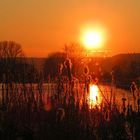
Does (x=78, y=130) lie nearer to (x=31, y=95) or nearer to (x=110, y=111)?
(x=110, y=111)

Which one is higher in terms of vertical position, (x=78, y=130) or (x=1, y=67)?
(x=1, y=67)

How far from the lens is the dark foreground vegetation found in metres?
6.78

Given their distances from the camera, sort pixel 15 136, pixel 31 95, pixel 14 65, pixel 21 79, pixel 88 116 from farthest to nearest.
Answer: pixel 14 65 → pixel 21 79 → pixel 31 95 → pixel 88 116 → pixel 15 136

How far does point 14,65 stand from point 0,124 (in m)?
3.73

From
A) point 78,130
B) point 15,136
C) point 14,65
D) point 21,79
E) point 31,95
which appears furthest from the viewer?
point 14,65

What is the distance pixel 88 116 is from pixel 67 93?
97 cm

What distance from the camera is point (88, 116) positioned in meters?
7.57

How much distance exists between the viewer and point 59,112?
7223 mm

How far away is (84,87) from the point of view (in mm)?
8828

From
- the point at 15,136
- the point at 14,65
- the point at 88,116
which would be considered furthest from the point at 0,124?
the point at 14,65

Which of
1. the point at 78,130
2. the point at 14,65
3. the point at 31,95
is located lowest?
the point at 78,130

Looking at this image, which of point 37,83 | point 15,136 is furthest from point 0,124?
point 37,83

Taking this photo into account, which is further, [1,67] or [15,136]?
[1,67]

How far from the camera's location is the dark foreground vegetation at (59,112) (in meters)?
6.78
